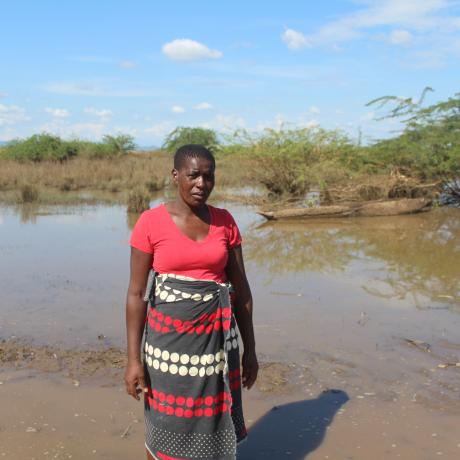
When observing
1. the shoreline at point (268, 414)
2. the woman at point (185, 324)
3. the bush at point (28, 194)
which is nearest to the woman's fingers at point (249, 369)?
the woman at point (185, 324)

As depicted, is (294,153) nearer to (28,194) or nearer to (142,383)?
(28,194)

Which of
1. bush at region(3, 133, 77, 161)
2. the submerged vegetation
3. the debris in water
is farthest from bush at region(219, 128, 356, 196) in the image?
bush at region(3, 133, 77, 161)

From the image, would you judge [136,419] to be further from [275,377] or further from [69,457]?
[275,377]

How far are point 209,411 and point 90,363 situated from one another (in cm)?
218

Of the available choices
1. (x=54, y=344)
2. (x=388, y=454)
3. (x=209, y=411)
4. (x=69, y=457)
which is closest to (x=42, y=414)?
(x=69, y=457)

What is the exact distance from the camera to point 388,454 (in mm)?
3195

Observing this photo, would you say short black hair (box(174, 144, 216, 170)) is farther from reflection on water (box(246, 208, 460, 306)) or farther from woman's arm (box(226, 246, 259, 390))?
reflection on water (box(246, 208, 460, 306))

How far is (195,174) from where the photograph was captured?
2.48 m

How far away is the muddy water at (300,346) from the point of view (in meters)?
3.39

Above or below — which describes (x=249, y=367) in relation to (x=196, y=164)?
below

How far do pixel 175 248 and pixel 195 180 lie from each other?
0.30 metres

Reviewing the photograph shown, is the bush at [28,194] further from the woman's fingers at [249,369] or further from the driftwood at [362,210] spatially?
the woman's fingers at [249,369]

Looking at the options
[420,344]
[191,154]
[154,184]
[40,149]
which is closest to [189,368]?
[191,154]

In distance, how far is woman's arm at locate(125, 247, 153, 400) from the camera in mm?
2498
